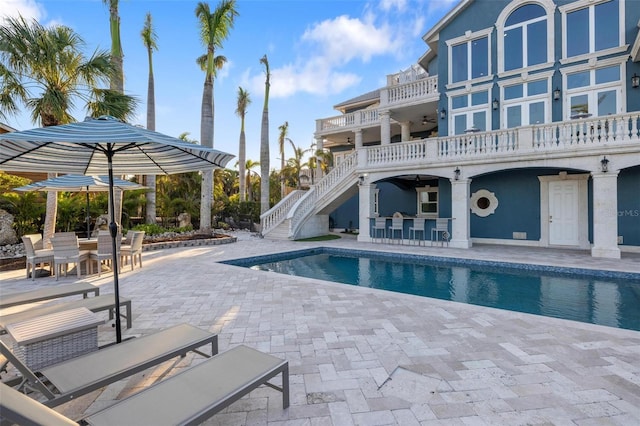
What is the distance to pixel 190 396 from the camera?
2.41 metres

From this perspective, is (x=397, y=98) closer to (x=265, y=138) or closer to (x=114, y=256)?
(x=265, y=138)

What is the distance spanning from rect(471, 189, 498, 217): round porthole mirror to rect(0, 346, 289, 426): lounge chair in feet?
47.0

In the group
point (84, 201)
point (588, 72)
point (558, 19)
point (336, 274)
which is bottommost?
point (336, 274)

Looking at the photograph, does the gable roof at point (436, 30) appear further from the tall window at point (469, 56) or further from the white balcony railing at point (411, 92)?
the white balcony railing at point (411, 92)

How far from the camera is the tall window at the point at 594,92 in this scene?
481 inches

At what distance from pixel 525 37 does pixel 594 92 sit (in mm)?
3636

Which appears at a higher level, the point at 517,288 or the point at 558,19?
the point at 558,19

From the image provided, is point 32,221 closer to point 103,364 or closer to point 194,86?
point 194,86

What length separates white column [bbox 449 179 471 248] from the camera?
13.2 m

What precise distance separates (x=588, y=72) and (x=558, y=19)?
254 centimetres

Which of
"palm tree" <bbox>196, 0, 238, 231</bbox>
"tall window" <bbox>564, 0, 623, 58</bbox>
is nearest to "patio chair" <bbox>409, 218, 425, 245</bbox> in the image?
"tall window" <bbox>564, 0, 623, 58</bbox>

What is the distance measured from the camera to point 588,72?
1266cm

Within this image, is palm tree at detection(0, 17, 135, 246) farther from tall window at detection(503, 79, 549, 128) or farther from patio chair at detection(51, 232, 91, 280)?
tall window at detection(503, 79, 549, 128)

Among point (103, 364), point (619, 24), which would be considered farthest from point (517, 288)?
point (619, 24)
